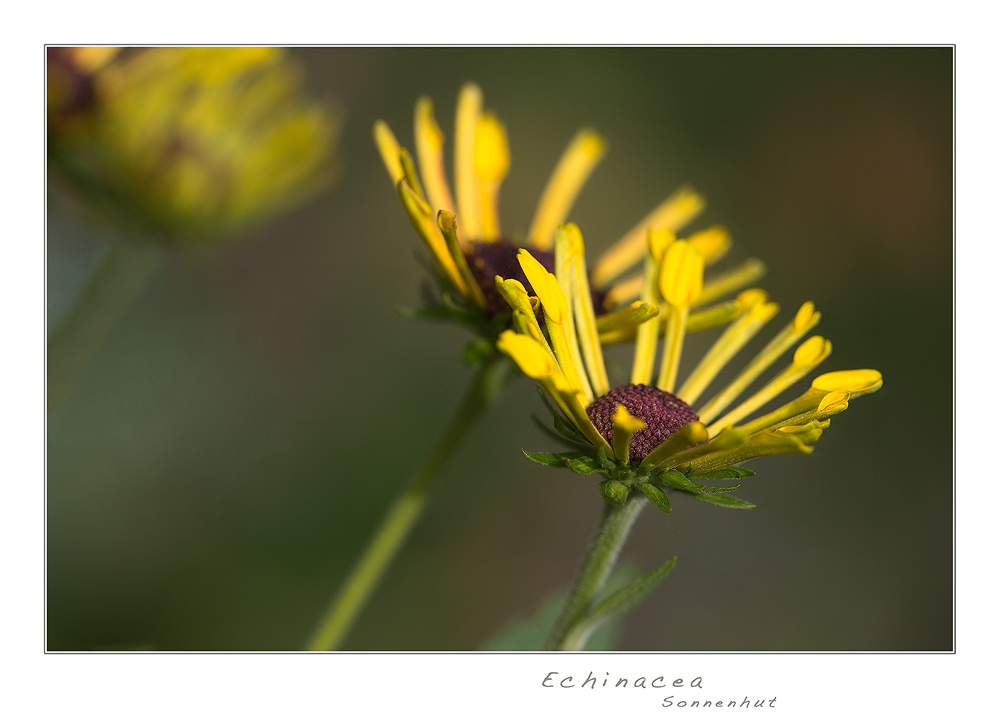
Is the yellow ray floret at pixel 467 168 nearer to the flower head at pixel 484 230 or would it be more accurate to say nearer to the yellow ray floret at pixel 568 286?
the flower head at pixel 484 230

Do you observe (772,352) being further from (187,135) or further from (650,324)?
(187,135)

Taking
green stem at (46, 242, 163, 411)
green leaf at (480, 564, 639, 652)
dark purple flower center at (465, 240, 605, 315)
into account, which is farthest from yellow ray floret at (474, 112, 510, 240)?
green stem at (46, 242, 163, 411)

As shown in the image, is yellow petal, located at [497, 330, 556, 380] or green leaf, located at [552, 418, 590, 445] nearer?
yellow petal, located at [497, 330, 556, 380]

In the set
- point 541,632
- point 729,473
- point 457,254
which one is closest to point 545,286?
point 457,254

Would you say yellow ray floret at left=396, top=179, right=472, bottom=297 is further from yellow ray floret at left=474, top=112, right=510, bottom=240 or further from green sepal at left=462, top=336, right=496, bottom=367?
yellow ray floret at left=474, top=112, right=510, bottom=240

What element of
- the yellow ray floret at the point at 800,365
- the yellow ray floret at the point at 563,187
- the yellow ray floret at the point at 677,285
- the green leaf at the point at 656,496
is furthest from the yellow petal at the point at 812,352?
the yellow ray floret at the point at 563,187
